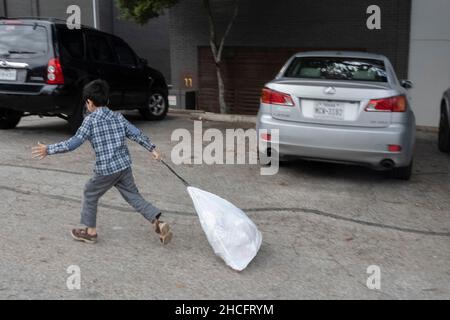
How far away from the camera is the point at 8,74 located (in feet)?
27.9

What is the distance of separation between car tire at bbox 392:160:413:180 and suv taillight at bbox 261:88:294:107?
5.08 feet

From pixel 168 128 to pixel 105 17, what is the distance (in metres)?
7.13

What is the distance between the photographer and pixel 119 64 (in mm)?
10078

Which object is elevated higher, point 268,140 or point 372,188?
point 268,140

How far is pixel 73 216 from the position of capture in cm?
537

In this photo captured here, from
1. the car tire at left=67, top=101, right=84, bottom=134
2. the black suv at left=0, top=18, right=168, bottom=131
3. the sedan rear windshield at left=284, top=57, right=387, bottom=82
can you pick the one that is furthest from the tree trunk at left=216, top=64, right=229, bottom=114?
the sedan rear windshield at left=284, top=57, right=387, bottom=82

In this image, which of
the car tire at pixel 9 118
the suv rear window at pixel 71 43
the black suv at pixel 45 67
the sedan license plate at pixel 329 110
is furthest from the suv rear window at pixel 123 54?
the sedan license plate at pixel 329 110

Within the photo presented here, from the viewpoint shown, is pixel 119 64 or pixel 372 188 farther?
pixel 119 64

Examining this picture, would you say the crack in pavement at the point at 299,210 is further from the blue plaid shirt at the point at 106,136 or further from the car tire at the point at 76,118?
the car tire at the point at 76,118

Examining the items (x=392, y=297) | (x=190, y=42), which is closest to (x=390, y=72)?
(x=392, y=297)

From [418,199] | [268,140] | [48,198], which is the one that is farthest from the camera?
[268,140]

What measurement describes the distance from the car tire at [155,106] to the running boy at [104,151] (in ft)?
21.1
